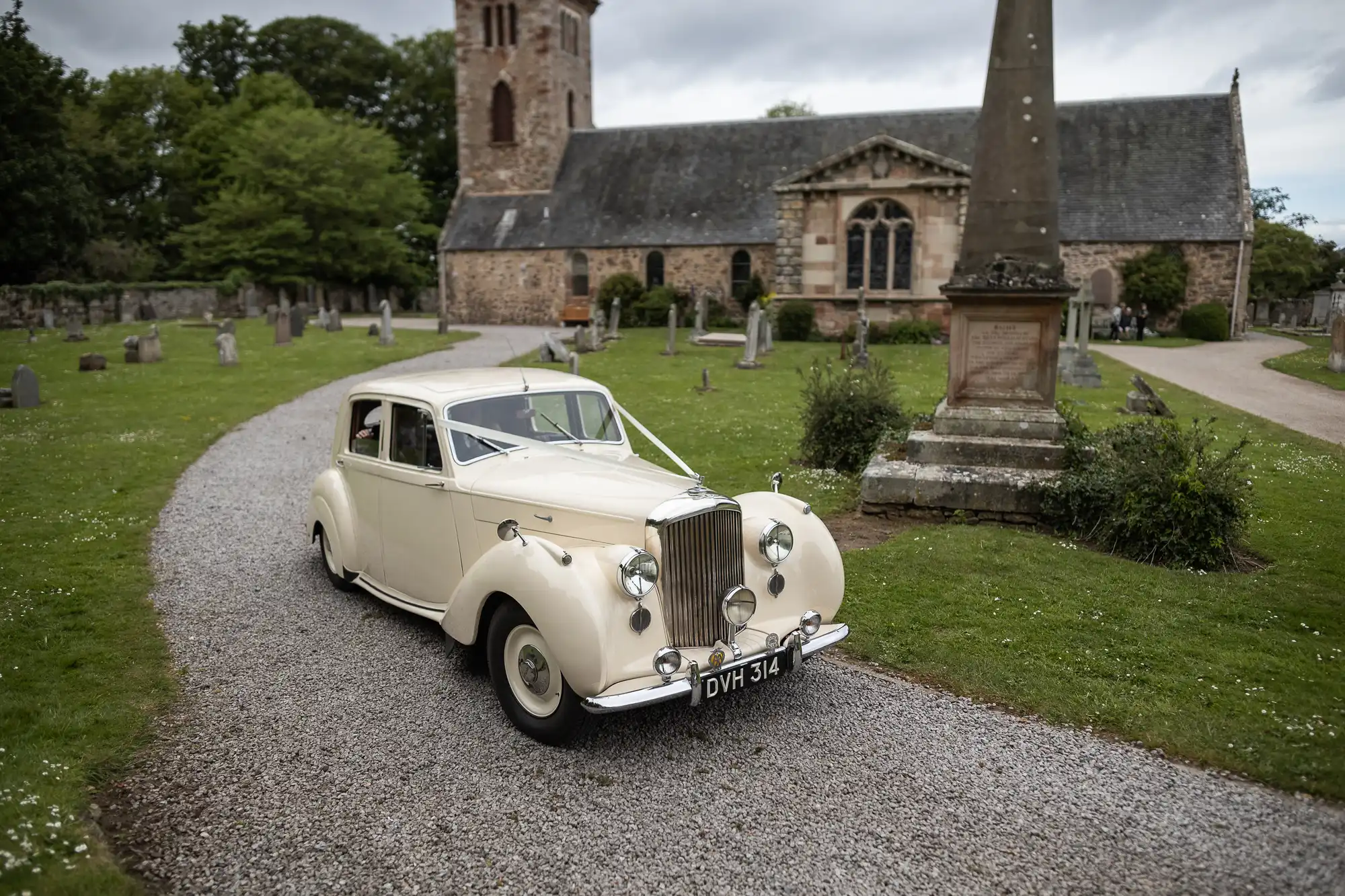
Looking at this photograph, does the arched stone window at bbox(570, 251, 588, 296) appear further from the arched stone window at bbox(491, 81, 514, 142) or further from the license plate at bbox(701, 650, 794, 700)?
the license plate at bbox(701, 650, 794, 700)

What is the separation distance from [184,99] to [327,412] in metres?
39.6

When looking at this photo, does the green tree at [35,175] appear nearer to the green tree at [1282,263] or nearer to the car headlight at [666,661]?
the car headlight at [666,661]

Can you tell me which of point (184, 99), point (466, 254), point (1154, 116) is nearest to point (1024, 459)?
point (1154, 116)

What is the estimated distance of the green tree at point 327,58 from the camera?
50000 millimetres

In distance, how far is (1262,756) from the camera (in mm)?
4340

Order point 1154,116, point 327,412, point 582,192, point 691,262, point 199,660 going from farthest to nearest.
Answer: point 582,192 < point 691,262 < point 1154,116 < point 327,412 < point 199,660

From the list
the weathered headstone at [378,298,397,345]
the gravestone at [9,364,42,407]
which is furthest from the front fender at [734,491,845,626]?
the weathered headstone at [378,298,397,345]

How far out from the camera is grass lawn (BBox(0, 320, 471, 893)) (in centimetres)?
381

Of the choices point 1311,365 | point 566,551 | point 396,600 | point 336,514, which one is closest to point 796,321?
point 1311,365

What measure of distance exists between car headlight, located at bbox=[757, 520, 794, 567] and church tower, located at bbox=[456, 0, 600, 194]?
3561cm

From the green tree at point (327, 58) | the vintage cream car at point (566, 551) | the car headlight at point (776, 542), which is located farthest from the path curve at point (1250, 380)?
the green tree at point (327, 58)

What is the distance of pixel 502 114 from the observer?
38219 millimetres

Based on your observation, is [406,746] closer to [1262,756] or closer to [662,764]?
[662,764]

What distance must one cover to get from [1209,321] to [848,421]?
84.0ft
